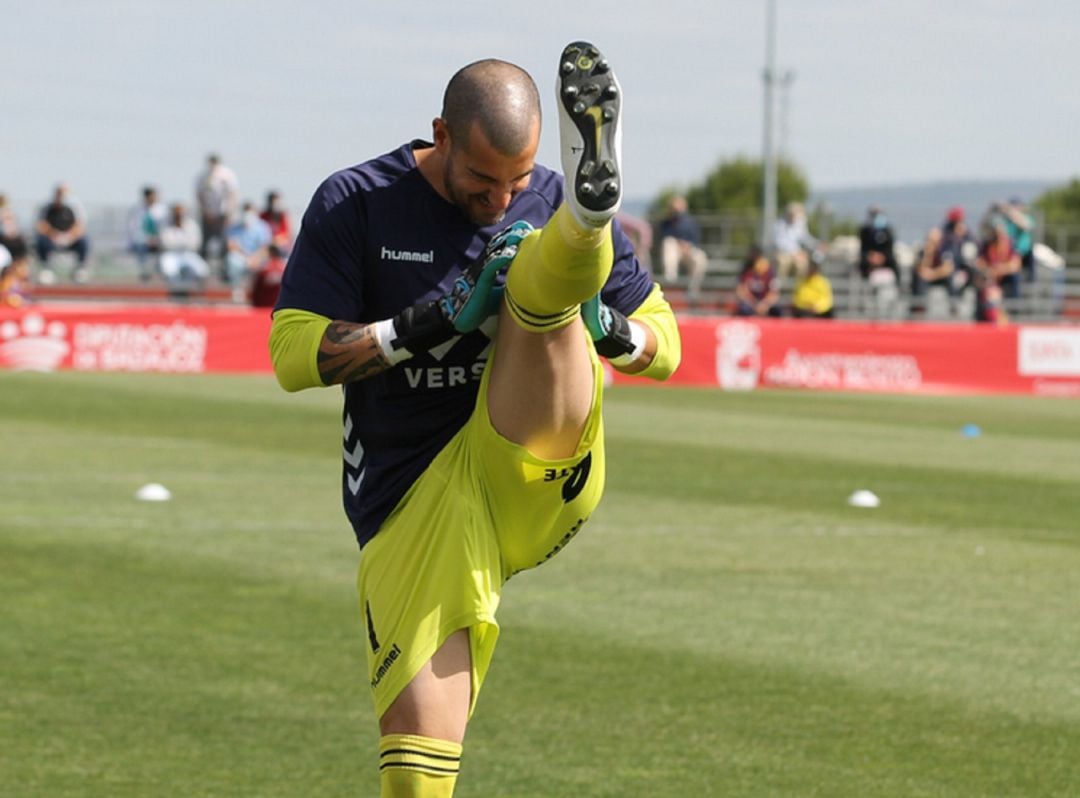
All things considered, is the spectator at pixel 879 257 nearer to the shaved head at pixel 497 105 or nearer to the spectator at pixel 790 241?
the spectator at pixel 790 241

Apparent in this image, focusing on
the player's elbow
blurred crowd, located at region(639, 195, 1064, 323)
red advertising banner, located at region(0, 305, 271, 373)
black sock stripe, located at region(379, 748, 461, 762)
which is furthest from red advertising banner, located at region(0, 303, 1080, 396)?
black sock stripe, located at region(379, 748, 461, 762)

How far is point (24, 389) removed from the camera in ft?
85.0

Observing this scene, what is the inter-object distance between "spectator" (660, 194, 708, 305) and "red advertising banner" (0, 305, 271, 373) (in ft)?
37.1

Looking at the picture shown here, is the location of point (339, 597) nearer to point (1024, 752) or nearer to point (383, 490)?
point (1024, 752)

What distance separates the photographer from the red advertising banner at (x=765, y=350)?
3038 centimetres

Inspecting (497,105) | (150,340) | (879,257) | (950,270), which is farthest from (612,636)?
(879,257)

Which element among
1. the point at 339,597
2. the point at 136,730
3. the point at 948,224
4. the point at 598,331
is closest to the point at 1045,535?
the point at 339,597

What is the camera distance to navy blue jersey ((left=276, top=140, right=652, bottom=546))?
5.45 metres

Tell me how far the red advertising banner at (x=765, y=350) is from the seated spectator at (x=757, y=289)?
13.7 ft

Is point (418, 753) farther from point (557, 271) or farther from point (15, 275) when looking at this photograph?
point (15, 275)

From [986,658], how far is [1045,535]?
4822mm

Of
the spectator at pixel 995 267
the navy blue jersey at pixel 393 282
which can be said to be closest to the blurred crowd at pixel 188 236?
the spectator at pixel 995 267

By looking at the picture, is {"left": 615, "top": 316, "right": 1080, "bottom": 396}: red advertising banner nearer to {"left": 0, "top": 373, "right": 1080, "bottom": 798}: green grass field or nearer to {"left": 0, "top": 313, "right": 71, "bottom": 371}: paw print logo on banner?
{"left": 0, "top": 313, "right": 71, "bottom": 371}: paw print logo on banner

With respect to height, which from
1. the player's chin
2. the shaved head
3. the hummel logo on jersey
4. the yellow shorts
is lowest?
the yellow shorts
